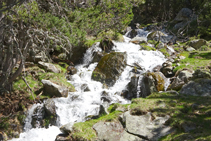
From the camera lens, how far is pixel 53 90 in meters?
9.43

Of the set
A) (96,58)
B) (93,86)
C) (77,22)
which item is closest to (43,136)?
(93,86)

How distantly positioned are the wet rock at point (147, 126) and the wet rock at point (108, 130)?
26cm

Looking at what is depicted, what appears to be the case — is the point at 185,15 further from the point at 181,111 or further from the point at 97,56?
the point at 181,111

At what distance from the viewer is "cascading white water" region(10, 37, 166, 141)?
7.52 metres

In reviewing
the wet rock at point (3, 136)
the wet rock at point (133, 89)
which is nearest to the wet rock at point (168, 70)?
the wet rock at point (133, 89)

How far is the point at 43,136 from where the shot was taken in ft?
23.2

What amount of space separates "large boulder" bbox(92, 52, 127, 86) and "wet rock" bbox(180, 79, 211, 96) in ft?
17.6

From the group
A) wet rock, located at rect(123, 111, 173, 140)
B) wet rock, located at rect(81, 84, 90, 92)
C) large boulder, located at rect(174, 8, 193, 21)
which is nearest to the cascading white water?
wet rock, located at rect(81, 84, 90, 92)

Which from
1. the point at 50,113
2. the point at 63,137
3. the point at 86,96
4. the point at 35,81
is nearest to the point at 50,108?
the point at 50,113

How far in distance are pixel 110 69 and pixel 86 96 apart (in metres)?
3.08

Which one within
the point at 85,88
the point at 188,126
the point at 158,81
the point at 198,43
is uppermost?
the point at 198,43

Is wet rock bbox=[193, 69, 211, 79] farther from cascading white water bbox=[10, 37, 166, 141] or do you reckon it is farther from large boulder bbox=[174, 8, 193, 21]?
large boulder bbox=[174, 8, 193, 21]

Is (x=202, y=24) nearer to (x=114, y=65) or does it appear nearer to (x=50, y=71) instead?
(x=114, y=65)

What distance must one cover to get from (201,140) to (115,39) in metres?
15.4
